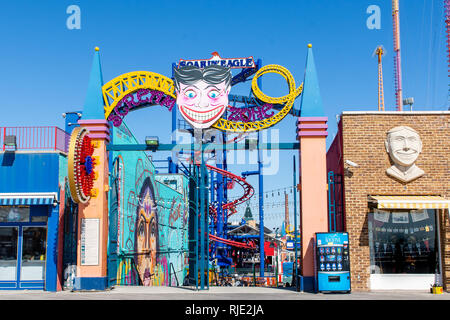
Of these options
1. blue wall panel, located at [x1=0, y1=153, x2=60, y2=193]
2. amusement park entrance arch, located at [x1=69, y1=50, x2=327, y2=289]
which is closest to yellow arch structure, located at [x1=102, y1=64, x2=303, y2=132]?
amusement park entrance arch, located at [x1=69, y1=50, x2=327, y2=289]

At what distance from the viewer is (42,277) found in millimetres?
17609

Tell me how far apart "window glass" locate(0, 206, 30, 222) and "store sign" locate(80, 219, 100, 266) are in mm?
2135

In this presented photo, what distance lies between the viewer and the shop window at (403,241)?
17.0 meters

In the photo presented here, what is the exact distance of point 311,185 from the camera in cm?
1719

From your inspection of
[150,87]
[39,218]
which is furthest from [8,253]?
[150,87]

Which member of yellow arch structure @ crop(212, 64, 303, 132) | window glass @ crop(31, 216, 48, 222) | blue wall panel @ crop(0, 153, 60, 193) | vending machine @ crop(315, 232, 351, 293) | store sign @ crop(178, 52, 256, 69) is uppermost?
store sign @ crop(178, 52, 256, 69)

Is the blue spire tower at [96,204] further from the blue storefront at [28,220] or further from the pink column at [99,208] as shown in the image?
the blue storefront at [28,220]

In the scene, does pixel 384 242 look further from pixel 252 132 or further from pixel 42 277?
pixel 42 277

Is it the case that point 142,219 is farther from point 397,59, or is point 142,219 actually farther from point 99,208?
point 397,59

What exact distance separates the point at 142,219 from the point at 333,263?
1431 centimetres

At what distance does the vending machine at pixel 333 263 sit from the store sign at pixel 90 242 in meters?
7.53

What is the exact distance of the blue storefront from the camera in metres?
17.5

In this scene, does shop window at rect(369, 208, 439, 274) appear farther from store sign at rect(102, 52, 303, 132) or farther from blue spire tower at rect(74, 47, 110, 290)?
blue spire tower at rect(74, 47, 110, 290)

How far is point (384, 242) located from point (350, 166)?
2834 millimetres
